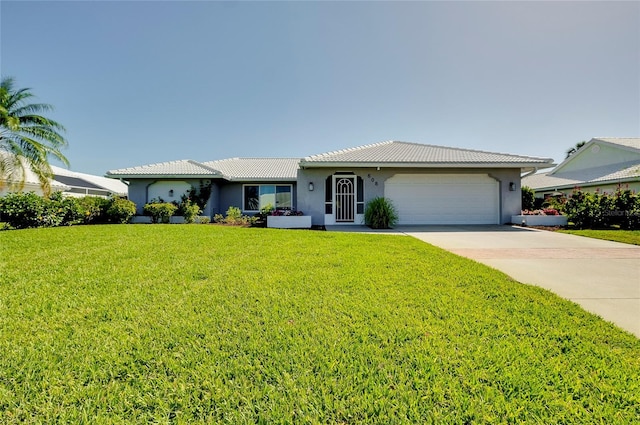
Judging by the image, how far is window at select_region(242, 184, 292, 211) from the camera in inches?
685

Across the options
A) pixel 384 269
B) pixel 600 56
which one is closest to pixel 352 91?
pixel 600 56

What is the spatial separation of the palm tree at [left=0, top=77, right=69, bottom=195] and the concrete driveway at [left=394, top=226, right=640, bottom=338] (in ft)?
60.2

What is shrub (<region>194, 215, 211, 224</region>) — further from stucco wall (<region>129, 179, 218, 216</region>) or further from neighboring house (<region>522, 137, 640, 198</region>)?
neighboring house (<region>522, 137, 640, 198</region>)

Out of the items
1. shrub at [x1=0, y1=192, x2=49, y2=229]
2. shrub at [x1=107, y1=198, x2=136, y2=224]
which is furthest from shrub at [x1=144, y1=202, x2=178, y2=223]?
shrub at [x1=0, y1=192, x2=49, y2=229]

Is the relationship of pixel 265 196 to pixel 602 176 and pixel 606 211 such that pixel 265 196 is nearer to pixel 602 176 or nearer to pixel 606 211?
pixel 606 211

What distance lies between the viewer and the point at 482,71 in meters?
13.1

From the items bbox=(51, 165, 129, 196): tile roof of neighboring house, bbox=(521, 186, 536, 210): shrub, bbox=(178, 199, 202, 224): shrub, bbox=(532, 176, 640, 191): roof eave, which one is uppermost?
bbox=(51, 165, 129, 196): tile roof of neighboring house

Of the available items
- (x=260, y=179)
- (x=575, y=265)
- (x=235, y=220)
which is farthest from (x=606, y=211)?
(x=235, y=220)

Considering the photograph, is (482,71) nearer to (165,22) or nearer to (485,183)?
(485,183)

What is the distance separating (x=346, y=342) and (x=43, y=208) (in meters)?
15.1

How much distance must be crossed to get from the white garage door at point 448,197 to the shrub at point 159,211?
11.8 metres

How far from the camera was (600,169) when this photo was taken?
69.4 feet

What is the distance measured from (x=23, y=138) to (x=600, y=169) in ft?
123

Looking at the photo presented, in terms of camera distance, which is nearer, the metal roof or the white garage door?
the white garage door
